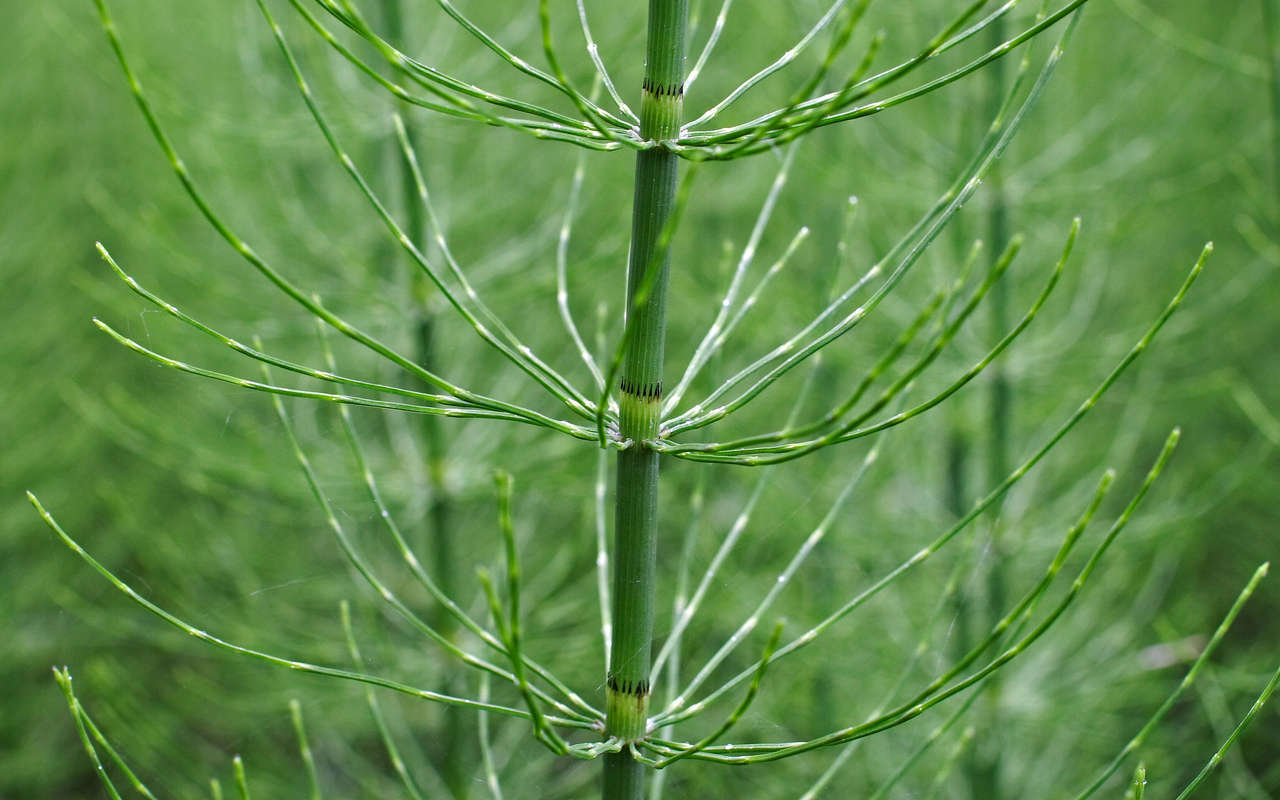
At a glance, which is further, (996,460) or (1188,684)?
(996,460)

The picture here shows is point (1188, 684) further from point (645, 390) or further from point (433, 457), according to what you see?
point (433, 457)

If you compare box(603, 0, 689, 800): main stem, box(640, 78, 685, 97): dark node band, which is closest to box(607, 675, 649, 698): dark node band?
box(603, 0, 689, 800): main stem

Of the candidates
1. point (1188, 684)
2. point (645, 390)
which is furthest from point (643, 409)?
point (1188, 684)

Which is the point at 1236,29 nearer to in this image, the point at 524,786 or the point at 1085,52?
the point at 1085,52

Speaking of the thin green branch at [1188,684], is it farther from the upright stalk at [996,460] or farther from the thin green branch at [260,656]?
the upright stalk at [996,460]

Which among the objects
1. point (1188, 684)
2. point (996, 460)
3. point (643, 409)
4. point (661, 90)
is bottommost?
point (1188, 684)

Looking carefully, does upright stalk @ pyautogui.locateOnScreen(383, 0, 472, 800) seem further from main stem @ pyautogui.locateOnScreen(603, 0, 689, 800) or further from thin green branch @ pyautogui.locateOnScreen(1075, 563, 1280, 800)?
thin green branch @ pyautogui.locateOnScreen(1075, 563, 1280, 800)

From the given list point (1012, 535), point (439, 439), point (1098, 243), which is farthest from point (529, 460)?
point (1098, 243)
